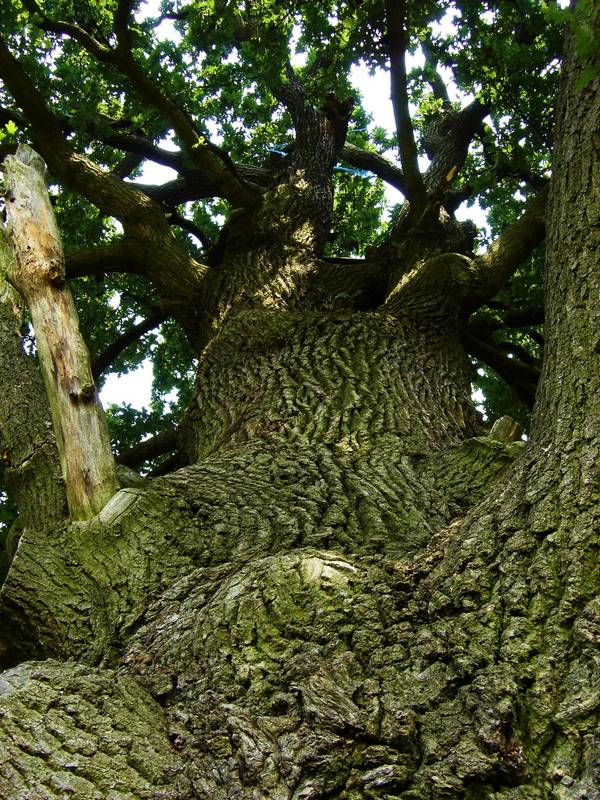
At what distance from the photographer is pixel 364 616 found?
2.18 metres

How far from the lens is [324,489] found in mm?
3232

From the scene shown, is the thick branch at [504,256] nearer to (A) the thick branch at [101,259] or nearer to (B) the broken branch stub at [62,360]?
(A) the thick branch at [101,259]

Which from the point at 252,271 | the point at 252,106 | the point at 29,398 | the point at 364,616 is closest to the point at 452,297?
the point at 252,271

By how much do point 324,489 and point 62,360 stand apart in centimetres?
124

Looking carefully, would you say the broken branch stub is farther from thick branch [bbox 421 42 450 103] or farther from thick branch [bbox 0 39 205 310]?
thick branch [bbox 421 42 450 103]

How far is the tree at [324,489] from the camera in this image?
174cm

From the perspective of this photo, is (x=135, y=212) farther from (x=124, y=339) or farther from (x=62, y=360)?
(x=62, y=360)

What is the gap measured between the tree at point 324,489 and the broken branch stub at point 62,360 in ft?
0.12

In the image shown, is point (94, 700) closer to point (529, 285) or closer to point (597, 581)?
point (597, 581)

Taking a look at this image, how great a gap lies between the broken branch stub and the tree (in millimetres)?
37

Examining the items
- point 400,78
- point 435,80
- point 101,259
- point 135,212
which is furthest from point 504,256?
point 435,80

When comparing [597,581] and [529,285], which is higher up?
[529,285]

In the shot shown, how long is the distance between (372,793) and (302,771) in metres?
0.17

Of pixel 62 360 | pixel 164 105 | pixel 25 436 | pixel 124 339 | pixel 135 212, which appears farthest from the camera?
pixel 124 339
